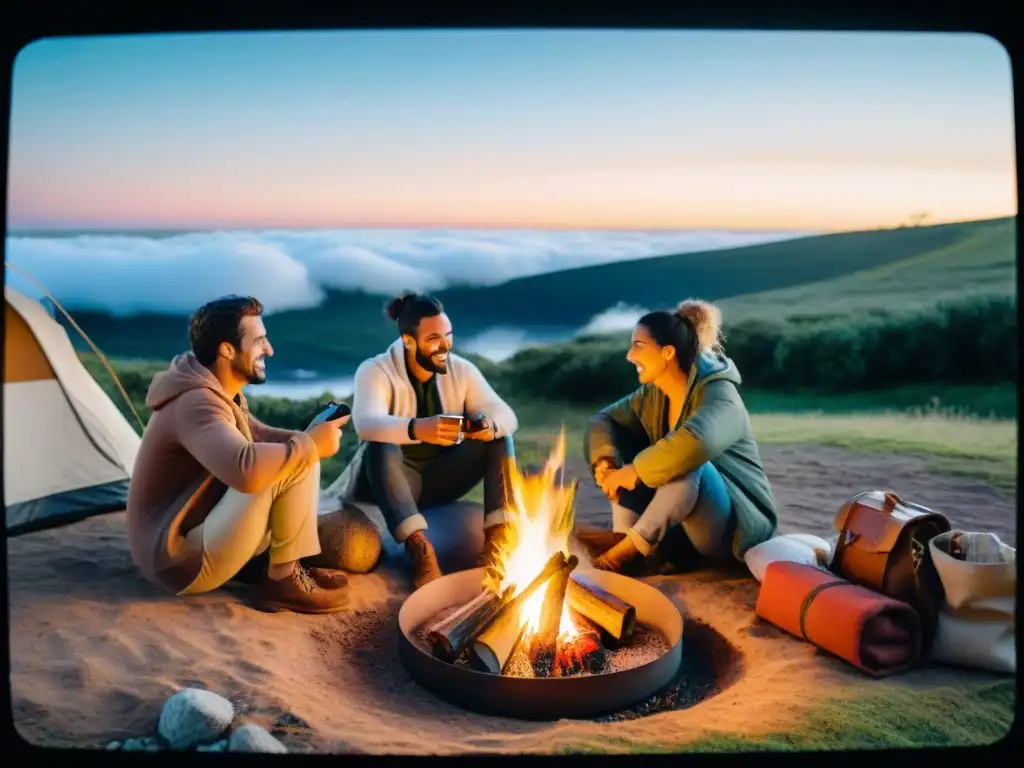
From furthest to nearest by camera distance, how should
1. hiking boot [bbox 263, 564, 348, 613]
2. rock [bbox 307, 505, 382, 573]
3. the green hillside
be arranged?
1. the green hillside
2. rock [bbox 307, 505, 382, 573]
3. hiking boot [bbox 263, 564, 348, 613]

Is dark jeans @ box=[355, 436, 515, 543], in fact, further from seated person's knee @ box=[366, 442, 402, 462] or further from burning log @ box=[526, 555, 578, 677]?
burning log @ box=[526, 555, 578, 677]

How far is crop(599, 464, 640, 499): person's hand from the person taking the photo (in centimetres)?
359

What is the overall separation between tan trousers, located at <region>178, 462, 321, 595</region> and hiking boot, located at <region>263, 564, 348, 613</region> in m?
0.09

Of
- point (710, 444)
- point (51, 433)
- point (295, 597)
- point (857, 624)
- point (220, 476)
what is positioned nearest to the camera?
point (857, 624)

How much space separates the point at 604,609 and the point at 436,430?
95cm

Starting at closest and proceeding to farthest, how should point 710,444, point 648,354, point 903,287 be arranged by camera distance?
point 710,444 < point 648,354 < point 903,287

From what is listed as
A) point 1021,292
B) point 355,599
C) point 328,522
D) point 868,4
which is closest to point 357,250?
point 328,522

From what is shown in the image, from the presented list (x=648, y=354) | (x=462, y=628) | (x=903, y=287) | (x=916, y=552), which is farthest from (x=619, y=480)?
(x=903, y=287)

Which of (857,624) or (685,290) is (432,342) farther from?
(857,624)

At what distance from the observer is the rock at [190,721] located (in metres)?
2.54

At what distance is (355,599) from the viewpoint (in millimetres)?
3477

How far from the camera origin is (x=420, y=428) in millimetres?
3484

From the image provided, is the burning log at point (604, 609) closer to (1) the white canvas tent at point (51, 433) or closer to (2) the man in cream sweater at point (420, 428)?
(2) the man in cream sweater at point (420, 428)

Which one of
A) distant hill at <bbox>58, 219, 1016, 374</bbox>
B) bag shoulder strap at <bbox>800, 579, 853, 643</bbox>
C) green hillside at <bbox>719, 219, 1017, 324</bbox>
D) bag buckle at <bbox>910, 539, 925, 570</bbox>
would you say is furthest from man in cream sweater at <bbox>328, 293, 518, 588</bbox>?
green hillside at <bbox>719, 219, 1017, 324</bbox>
